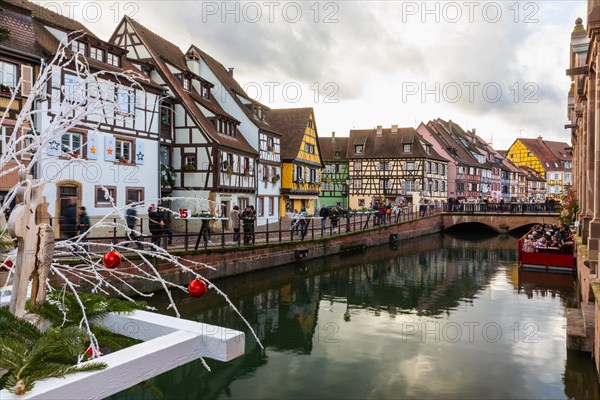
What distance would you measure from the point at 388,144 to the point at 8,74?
139 feet

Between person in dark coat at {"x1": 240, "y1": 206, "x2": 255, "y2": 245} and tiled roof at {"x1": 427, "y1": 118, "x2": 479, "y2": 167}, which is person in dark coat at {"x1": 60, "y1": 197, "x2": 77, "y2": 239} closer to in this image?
person in dark coat at {"x1": 240, "y1": 206, "x2": 255, "y2": 245}

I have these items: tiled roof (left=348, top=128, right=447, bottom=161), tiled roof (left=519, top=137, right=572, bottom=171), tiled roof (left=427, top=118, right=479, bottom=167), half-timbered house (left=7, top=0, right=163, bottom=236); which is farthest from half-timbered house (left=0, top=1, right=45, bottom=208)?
tiled roof (left=519, top=137, right=572, bottom=171)

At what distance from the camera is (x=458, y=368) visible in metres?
10.5

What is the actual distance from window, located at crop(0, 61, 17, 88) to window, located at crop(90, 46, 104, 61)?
417 cm

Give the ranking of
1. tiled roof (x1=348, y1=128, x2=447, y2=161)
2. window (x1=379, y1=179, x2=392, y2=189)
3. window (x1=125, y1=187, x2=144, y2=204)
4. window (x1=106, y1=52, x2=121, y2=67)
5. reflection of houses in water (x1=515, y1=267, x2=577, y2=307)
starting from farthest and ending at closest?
window (x1=379, y1=179, x2=392, y2=189), tiled roof (x1=348, y1=128, x2=447, y2=161), window (x1=125, y1=187, x2=144, y2=204), window (x1=106, y1=52, x2=121, y2=67), reflection of houses in water (x1=515, y1=267, x2=577, y2=307)

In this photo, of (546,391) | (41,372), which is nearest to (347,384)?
(546,391)

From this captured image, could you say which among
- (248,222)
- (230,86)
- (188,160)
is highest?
(230,86)

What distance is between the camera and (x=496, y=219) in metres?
45.0

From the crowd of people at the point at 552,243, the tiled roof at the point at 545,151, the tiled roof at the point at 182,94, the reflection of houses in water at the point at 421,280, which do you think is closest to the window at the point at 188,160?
the tiled roof at the point at 182,94

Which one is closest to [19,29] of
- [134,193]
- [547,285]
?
[134,193]

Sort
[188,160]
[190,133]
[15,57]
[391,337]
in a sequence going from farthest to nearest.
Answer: [188,160], [190,133], [15,57], [391,337]

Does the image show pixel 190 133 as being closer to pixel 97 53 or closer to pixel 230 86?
pixel 97 53

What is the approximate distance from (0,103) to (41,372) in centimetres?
1807

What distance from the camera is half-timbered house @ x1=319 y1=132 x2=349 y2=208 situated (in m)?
55.8
